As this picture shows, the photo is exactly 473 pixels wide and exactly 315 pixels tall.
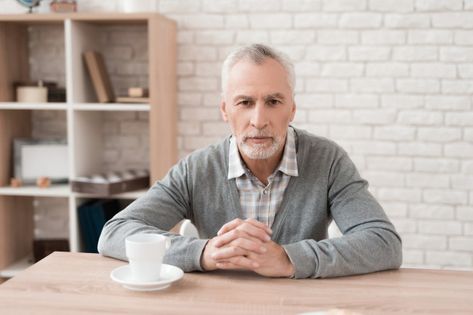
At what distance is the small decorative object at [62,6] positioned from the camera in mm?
3135

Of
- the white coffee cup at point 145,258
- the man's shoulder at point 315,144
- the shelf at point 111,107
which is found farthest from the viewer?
the shelf at point 111,107

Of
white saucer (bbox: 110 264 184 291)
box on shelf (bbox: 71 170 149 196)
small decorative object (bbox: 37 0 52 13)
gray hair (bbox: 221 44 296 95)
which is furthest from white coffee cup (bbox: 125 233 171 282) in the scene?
small decorative object (bbox: 37 0 52 13)

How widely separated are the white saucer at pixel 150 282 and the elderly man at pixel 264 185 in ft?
0.37

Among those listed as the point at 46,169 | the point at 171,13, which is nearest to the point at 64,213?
the point at 46,169

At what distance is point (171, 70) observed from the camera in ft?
10.4

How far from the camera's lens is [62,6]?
3.14 m

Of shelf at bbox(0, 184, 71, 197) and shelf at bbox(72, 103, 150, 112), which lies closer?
shelf at bbox(72, 103, 150, 112)

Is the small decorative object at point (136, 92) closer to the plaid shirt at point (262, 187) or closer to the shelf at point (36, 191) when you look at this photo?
the shelf at point (36, 191)

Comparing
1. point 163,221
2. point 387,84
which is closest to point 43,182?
point 163,221

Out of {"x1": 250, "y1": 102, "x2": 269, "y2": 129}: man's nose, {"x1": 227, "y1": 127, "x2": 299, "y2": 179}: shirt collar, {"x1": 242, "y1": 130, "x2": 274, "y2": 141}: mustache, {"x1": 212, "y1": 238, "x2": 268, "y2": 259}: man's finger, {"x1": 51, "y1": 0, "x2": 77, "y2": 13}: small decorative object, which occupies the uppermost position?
{"x1": 51, "y1": 0, "x2": 77, "y2": 13}: small decorative object

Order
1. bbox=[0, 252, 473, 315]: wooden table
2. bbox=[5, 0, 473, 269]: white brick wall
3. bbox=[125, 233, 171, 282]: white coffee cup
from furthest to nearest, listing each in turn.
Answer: bbox=[5, 0, 473, 269]: white brick wall → bbox=[125, 233, 171, 282]: white coffee cup → bbox=[0, 252, 473, 315]: wooden table

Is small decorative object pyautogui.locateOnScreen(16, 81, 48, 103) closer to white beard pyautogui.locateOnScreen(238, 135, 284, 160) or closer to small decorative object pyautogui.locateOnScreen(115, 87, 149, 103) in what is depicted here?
small decorative object pyautogui.locateOnScreen(115, 87, 149, 103)

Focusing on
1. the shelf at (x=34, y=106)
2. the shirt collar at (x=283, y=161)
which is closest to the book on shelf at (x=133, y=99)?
the shelf at (x=34, y=106)

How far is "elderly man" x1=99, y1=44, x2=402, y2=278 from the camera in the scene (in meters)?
1.70
